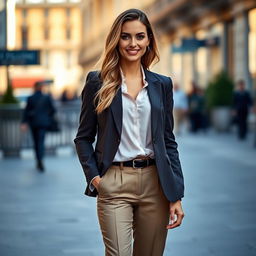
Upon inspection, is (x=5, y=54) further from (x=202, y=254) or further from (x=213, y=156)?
(x=202, y=254)

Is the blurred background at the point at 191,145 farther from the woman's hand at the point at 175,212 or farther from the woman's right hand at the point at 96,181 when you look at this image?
the woman's hand at the point at 175,212

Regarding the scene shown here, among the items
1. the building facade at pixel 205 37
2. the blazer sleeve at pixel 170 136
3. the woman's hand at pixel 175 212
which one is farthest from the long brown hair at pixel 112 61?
the building facade at pixel 205 37

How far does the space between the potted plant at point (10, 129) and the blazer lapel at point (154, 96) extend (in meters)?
13.4

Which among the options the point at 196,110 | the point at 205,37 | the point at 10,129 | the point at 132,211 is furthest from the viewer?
the point at 205,37

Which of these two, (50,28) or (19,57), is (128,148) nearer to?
(19,57)

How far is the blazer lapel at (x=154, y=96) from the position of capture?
3.89 meters

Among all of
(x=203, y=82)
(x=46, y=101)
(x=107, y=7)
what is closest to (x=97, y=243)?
(x=46, y=101)

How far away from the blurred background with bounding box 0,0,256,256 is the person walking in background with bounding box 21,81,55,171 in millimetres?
507

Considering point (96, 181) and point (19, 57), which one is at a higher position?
point (19, 57)

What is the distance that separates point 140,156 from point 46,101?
1022 cm

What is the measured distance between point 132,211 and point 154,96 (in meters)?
0.60

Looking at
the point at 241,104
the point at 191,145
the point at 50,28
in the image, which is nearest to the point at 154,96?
the point at 191,145

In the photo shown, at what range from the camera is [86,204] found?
30.6 feet

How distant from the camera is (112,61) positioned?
3.95m
